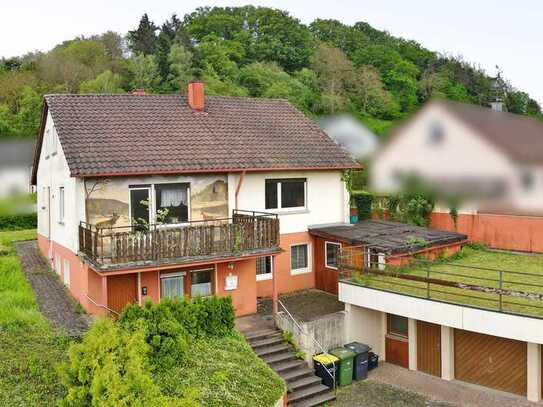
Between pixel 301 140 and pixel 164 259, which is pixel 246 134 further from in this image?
pixel 164 259

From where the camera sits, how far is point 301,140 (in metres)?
20.3

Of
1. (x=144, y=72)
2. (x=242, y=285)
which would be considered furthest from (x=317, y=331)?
(x=144, y=72)

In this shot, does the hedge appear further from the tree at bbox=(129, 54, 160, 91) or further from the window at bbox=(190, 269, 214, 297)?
the tree at bbox=(129, 54, 160, 91)

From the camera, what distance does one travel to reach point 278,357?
14.9 meters

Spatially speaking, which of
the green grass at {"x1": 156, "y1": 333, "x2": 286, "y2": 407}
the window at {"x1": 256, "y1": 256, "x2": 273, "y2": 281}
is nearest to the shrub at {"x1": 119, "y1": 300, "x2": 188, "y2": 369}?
the green grass at {"x1": 156, "y1": 333, "x2": 286, "y2": 407}

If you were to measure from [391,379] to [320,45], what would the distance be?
190 feet

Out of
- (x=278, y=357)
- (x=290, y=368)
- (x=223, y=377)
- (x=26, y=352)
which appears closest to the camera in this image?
(x=223, y=377)

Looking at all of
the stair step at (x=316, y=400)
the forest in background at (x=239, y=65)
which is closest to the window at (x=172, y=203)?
the stair step at (x=316, y=400)

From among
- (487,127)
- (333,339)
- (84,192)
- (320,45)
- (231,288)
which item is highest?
(320,45)

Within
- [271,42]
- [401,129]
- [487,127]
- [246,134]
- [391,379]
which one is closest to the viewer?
[487,127]

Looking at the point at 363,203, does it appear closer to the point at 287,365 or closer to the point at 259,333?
the point at 259,333

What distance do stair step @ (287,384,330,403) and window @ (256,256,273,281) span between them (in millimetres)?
4903

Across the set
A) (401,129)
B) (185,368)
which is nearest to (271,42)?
(401,129)

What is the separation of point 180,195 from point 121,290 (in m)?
3.39
